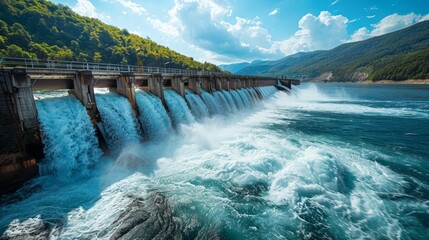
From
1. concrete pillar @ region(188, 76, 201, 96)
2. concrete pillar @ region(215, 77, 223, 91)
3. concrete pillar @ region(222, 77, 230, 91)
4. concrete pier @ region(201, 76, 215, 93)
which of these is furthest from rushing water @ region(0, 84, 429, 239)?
concrete pillar @ region(222, 77, 230, 91)

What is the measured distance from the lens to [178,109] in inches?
831

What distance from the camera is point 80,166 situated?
38.8ft

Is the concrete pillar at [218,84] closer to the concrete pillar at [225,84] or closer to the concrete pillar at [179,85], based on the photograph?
the concrete pillar at [225,84]

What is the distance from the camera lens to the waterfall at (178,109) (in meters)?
20.5

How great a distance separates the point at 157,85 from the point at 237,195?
14.5 m

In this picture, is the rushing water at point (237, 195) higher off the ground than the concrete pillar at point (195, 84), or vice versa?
the concrete pillar at point (195, 84)

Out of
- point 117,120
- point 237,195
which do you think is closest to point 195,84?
point 117,120

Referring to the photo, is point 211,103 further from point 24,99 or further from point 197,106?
point 24,99

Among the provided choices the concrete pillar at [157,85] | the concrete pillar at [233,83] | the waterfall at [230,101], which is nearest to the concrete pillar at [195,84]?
the waterfall at [230,101]

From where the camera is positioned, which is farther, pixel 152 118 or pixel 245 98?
pixel 245 98

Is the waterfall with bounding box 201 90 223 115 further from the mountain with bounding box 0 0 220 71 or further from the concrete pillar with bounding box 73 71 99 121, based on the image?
the mountain with bounding box 0 0 220 71

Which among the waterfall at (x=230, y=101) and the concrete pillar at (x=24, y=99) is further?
the waterfall at (x=230, y=101)

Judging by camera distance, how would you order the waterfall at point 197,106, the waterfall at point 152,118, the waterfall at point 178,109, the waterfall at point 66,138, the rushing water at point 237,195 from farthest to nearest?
the waterfall at point 197,106
the waterfall at point 178,109
the waterfall at point 152,118
the waterfall at point 66,138
the rushing water at point 237,195

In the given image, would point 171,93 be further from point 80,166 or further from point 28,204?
point 28,204
